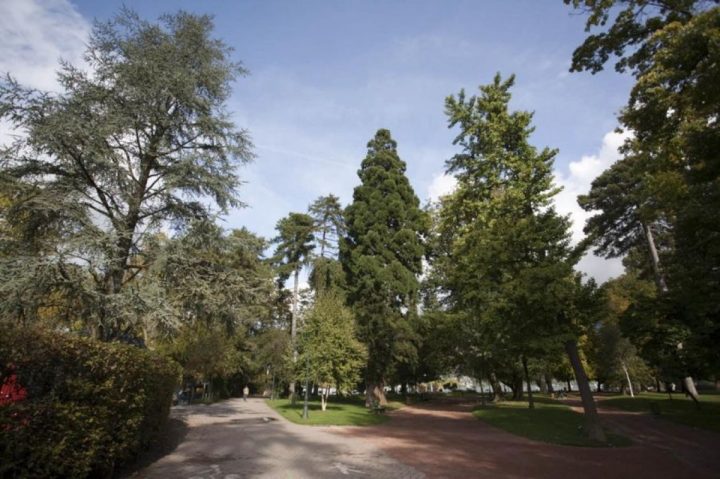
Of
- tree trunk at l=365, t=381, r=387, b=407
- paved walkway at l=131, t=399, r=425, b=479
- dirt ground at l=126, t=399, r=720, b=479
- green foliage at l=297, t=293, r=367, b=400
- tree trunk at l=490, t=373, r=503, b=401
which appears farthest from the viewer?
tree trunk at l=490, t=373, r=503, b=401

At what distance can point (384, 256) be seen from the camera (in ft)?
104

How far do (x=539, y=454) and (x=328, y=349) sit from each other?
12.9 meters

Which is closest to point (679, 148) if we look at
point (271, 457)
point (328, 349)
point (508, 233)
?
point (508, 233)

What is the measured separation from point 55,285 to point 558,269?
16.1 meters

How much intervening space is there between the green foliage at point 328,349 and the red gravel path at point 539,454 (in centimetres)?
474

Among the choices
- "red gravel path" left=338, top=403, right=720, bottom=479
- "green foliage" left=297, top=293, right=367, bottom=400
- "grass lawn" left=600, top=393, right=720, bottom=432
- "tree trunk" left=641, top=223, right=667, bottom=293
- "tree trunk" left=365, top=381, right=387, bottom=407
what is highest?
"tree trunk" left=641, top=223, right=667, bottom=293

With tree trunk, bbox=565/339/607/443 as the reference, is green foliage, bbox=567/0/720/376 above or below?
→ above

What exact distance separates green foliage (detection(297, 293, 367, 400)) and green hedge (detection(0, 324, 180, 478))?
15399mm

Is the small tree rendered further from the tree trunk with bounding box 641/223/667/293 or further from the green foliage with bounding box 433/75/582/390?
the tree trunk with bounding box 641/223/667/293

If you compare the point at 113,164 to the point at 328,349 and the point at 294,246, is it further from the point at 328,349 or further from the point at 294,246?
the point at 294,246

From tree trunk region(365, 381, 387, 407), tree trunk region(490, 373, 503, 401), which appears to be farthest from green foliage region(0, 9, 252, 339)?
tree trunk region(490, 373, 503, 401)

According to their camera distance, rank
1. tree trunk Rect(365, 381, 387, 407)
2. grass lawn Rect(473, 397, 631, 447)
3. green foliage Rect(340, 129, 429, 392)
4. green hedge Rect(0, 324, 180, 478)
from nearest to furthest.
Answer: green hedge Rect(0, 324, 180, 478) < grass lawn Rect(473, 397, 631, 447) < green foliage Rect(340, 129, 429, 392) < tree trunk Rect(365, 381, 387, 407)

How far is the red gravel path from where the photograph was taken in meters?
9.90

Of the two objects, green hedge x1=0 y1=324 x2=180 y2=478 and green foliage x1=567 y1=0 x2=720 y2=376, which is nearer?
green hedge x1=0 y1=324 x2=180 y2=478
